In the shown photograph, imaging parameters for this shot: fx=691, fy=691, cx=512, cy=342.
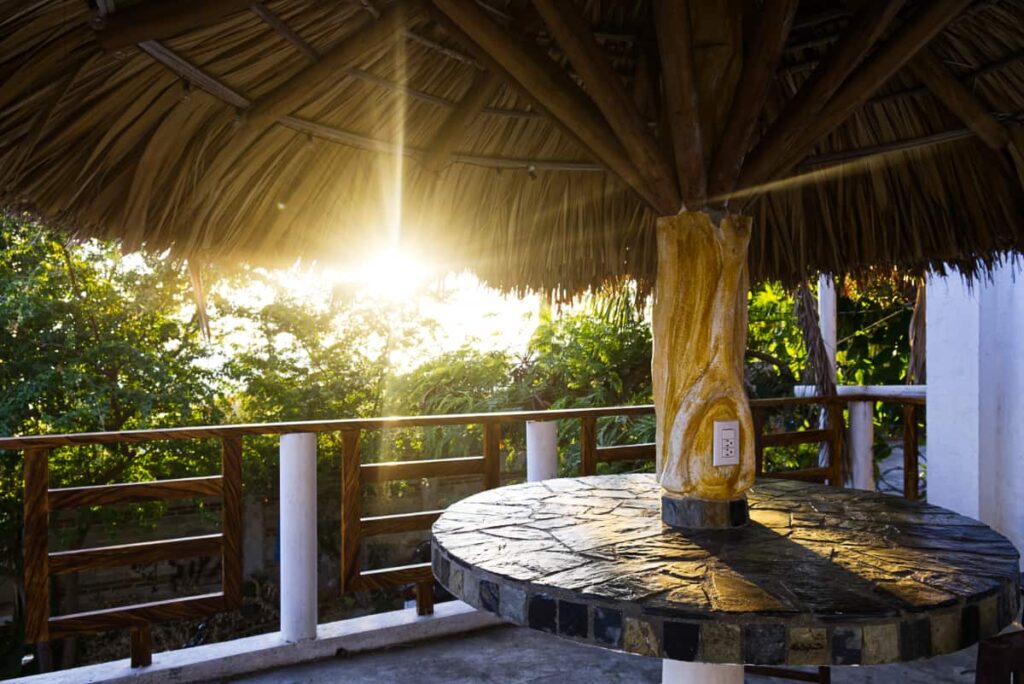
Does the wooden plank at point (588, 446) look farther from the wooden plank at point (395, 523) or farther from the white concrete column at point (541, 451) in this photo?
the wooden plank at point (395, 523)

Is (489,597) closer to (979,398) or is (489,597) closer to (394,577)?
(394,577)

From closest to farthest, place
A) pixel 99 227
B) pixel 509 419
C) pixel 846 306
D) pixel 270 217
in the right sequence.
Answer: pixel 99 227, pixel 270 217, pixel 509 419, pixel 846 306

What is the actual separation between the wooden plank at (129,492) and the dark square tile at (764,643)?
2.01 metres

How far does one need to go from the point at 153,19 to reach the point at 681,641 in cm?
154

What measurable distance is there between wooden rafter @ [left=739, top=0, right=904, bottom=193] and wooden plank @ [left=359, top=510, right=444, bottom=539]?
6.10ft

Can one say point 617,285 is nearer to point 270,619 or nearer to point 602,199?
Result: point 602,199

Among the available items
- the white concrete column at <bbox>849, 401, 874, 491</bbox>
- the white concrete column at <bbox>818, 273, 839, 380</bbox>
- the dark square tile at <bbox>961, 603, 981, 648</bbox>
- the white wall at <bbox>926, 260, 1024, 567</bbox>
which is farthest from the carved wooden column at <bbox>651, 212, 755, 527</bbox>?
the white concrete column at <bbox>818, 273, 839, 380</bbox>

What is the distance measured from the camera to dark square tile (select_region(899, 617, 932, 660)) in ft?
3.23

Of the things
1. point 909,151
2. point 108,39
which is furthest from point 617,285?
point 108,39

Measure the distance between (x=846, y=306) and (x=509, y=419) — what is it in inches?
204

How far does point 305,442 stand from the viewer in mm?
2770

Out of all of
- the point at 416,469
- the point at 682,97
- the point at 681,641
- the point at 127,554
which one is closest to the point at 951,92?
the point at 682,97

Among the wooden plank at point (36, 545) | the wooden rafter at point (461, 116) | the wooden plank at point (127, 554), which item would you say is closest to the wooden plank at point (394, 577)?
the wooden plank at point (127, 554)

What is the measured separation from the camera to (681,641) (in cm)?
100
